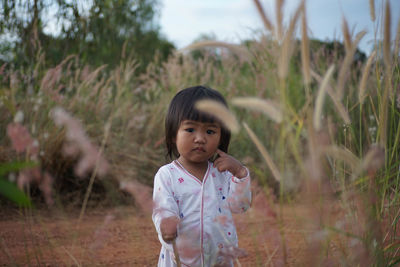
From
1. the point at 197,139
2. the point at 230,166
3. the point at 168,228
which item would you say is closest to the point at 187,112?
the point at 197,139

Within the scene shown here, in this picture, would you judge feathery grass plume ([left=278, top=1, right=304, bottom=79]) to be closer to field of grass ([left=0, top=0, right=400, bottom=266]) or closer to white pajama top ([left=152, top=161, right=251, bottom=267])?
field of grass ([left=0, top=0, right=400, bottom=266])

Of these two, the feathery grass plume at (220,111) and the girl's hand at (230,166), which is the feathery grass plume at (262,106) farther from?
the girl's hand at (230,166)

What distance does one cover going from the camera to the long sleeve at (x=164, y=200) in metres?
1.41

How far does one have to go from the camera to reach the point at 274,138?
12.8 feet

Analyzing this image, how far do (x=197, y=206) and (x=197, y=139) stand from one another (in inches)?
10.8

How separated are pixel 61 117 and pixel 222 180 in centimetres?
91

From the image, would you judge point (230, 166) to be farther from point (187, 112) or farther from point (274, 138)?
point (274, 138)

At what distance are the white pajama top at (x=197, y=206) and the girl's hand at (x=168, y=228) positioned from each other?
0.30 ft

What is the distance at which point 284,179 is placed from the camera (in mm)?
825

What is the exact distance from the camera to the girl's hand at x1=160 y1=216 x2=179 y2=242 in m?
1.28

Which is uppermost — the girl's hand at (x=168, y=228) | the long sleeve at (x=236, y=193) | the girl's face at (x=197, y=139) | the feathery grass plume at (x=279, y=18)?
the feathery grass plume at (x=279, y=18)

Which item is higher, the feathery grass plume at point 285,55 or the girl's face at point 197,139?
the feathery grass plume at point 285,55

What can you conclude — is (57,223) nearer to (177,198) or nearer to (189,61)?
(177,198)

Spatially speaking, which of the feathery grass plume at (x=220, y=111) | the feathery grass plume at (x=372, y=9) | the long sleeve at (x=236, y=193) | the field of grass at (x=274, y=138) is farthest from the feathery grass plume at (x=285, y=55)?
the feathery grass plume at (x=372, y=9)
